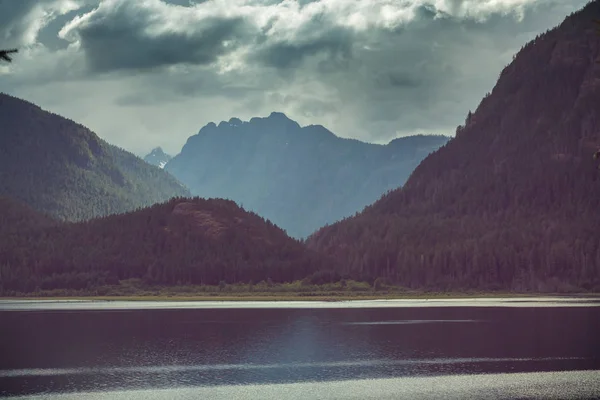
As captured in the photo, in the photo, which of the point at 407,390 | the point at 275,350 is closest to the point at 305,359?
the point at 275,350

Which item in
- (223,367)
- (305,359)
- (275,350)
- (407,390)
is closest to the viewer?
(407,390)

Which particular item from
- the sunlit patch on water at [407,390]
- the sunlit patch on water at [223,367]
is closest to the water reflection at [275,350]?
the sunlit patch on water at [223,367]

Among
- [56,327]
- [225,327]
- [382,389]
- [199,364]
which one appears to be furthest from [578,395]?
[56,327]

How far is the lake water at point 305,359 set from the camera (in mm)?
87500

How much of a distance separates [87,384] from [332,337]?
59.6 metres

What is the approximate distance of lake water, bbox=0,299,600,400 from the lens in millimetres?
87500

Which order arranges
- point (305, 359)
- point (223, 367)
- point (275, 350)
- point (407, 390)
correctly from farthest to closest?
point (275, 350)
point (305, 359)
point (223, 367)
point (407, 390)

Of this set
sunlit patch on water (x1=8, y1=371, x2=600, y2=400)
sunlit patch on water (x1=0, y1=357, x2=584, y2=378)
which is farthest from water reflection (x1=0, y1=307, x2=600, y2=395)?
sunlit patch on water (x1=8, y1=371, x2=600, y2=400)

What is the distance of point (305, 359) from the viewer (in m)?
114

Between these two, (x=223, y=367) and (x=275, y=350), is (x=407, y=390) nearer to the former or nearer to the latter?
(x=223, y=367)

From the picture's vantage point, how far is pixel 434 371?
100m

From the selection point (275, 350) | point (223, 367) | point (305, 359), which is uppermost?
point (275, 350)

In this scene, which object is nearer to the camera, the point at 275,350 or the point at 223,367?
the point at 223,367

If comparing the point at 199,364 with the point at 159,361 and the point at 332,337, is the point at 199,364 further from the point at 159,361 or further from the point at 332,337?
the point at 332,337
